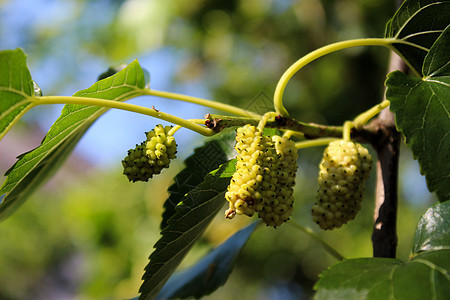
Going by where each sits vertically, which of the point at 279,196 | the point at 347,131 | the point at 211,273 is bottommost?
the point at 211,273

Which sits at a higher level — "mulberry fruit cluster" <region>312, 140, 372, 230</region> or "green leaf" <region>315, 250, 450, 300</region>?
"mulberry fruit cluster" <region>312, 140, 372, 230</region>

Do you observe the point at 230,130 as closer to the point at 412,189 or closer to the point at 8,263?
the point at 412,189

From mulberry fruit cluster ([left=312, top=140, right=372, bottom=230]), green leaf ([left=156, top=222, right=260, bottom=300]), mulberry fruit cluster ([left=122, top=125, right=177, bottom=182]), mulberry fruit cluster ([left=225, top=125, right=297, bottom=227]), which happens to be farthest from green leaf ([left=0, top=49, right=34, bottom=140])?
green leaf ([left=156, top=222, right=260, bottom=300])

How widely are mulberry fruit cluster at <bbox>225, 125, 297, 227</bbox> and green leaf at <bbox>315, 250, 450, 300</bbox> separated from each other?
0.08 meters

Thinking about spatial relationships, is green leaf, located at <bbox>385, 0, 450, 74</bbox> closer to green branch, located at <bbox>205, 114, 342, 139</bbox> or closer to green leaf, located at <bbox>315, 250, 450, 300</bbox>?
green branch, located at <bbox>205, 114, 342, 139</bbox>

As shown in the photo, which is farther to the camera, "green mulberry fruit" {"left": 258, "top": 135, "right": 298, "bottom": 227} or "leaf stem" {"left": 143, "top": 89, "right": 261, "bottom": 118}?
"leaf stem" {"left": 143, "top": 89, "right": 261, "bottom": 118}

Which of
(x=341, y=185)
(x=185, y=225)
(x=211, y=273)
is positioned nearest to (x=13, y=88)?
(x=185, y=225)

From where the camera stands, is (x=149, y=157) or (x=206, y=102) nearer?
(x=149, y=157)

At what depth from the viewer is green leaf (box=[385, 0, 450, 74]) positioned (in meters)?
0.56

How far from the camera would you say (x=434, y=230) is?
0.47 meters

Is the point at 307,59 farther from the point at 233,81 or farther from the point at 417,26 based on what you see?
the point at 233,81

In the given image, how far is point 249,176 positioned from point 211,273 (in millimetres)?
449

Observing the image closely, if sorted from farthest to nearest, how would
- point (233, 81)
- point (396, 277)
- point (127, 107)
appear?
point (233, 81) < point (127, 107) < point (396, 277)

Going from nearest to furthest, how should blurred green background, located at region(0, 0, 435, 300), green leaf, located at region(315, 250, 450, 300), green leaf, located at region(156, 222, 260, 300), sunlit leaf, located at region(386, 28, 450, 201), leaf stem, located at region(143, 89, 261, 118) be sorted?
1. green leaf, located at region(315, 250, 450, 300)
2. sunlit leaf, located at region(386, 28, 450, 201)
3. leaf stem, located at region(143, 89, 261, 118)
4. green leaf, located at region(156, 222, 260, 300)
5. blurred green background, located at region(0, 0, 435, 300)
